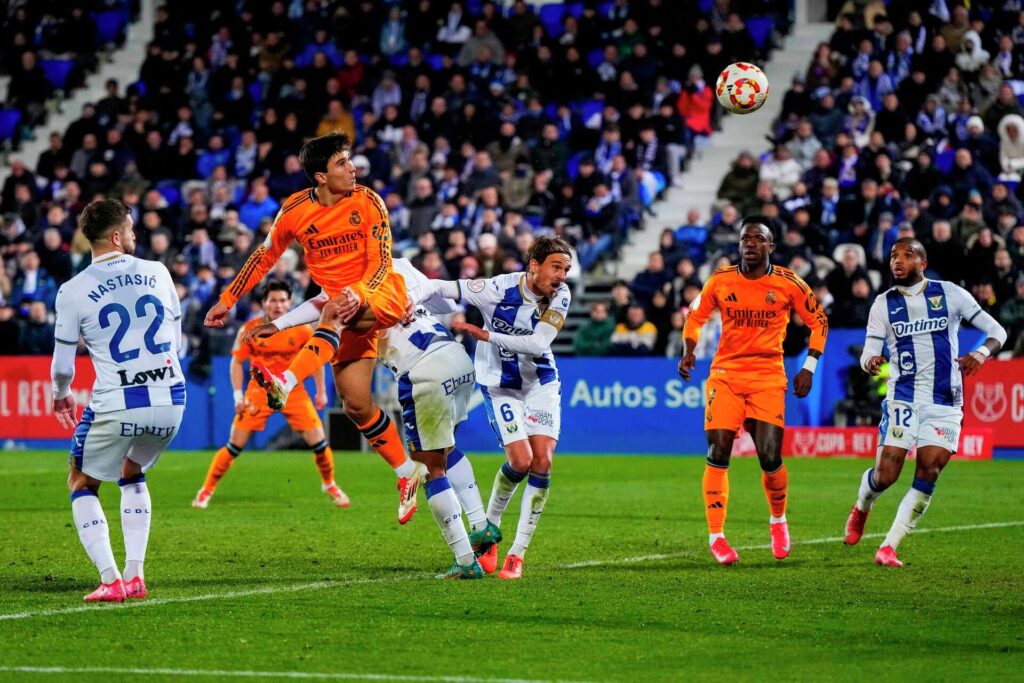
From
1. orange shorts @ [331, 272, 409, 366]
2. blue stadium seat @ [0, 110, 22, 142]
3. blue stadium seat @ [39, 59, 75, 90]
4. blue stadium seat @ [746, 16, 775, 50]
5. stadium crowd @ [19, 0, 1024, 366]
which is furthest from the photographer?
blue stadium seat @ [39, 59, 75, 90]

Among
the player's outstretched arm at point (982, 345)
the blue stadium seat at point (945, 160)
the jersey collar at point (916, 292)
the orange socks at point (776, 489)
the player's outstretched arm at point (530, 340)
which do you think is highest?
the blue stadium seat at point (945, 160)

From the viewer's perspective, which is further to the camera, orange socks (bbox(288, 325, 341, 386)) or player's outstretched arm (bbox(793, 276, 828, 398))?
→ player's outstretched arm (bbox(793, 276, 828, 398))

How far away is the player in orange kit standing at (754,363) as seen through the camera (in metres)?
11.3

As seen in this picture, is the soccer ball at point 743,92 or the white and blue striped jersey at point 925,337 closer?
the white and blue striped jersey at point 925,337

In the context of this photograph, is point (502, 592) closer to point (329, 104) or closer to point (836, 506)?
point (836, 506)

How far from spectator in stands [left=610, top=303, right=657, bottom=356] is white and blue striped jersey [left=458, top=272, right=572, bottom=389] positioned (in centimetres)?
1211

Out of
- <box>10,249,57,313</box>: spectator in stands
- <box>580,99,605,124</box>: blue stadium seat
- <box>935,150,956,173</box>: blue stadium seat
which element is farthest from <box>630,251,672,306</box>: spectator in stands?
<box>10,249,57,313</box>: spectator in stands

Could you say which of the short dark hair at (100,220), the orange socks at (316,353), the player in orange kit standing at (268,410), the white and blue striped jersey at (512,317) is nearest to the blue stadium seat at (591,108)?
the player in orange kit standing at (268,410)

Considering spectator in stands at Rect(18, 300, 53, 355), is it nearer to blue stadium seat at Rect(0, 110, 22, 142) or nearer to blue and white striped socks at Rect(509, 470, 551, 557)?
blue stadium seat at Rect(0, 110, 22, 142)

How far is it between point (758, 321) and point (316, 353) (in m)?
3.30

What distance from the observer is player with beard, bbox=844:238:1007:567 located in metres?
11.1

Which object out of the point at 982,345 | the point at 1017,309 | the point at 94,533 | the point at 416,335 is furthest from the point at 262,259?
the point at 1017,309

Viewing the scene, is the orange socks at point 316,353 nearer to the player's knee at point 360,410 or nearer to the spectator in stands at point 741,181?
the player's knee at point 360,410

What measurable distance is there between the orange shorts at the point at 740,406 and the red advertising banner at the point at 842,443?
959 cm
